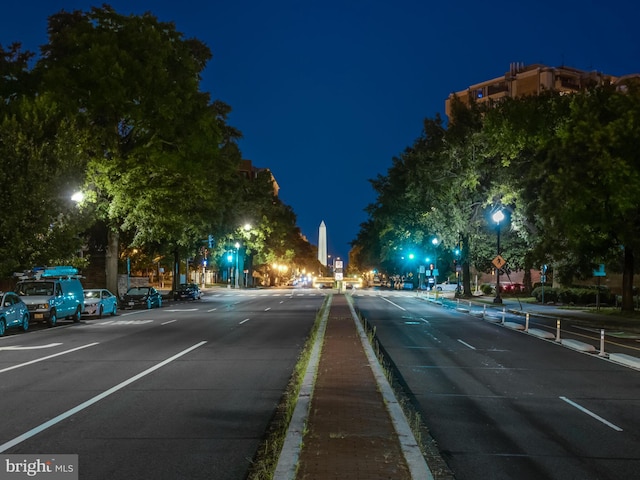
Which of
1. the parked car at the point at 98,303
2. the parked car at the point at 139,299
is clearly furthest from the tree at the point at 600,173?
the parked car at the point at 139,299

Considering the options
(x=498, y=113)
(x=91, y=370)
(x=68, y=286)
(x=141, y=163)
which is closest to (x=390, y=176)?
(x=498, y=113)

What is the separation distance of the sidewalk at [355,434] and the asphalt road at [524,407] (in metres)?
0.68

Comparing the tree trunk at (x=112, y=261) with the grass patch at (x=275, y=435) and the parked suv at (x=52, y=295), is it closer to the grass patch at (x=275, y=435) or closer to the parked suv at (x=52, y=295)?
the parked suv at (x=52, y=295)

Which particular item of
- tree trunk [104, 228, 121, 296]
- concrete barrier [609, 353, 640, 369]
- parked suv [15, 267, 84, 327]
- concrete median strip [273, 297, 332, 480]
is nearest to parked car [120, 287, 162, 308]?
tree trunk [104, 228, 121, 296]

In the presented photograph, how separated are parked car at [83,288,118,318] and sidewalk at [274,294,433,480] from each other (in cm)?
2229

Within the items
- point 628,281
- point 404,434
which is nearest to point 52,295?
point 404,434

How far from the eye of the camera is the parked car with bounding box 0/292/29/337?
23.7 metres

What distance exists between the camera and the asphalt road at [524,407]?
7.71 metres

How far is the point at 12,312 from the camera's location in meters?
24.5

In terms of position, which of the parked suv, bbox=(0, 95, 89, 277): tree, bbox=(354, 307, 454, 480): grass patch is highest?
bbox=(0, 95, 89, 277): tree

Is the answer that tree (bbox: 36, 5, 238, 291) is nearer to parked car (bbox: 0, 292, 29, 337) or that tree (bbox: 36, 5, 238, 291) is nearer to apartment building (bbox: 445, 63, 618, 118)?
parked car (bbox: 0, 292, 29, 337)

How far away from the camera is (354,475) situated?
6.32m

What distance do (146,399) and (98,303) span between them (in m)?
23.3

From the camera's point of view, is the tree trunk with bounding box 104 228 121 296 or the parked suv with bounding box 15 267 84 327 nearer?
the parked suv with bounding box 15 267 84 327
